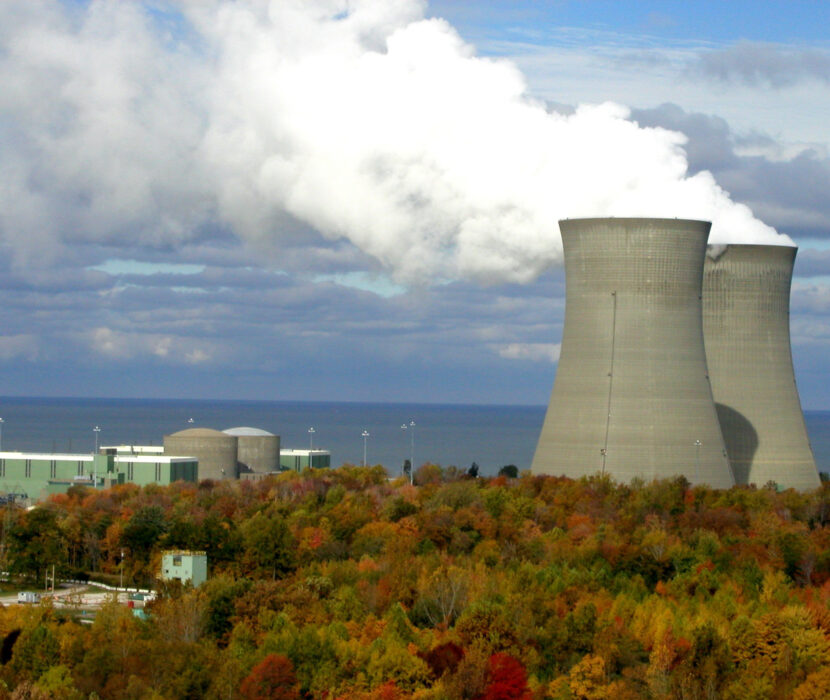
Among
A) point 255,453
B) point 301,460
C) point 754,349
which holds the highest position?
point 754,349

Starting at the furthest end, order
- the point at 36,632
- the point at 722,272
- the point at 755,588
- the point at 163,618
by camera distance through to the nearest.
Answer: the point at 722,272
the point at 755,588
the point at 163,618
the point at 36,632

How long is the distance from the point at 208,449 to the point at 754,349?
17216 millimetres

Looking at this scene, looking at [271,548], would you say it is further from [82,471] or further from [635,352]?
[82,471]

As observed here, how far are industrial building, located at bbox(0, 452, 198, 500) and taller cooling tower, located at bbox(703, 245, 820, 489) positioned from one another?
1541 cm

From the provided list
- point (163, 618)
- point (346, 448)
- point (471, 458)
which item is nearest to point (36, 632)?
point (163, 618)

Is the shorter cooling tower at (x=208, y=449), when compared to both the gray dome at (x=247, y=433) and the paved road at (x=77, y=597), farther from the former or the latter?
the paved road at (x=77, y=597)

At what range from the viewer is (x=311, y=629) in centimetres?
2009

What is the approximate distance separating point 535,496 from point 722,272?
6.23m

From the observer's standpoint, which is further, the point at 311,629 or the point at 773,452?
the point at 773,452

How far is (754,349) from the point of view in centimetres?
3300

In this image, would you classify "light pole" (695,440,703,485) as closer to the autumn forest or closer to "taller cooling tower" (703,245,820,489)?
the autumn forest

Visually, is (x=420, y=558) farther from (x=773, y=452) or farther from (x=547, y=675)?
(x=773, y=452)

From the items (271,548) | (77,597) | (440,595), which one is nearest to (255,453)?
(271,548)

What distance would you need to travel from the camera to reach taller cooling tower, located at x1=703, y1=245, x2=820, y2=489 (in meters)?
32.9
